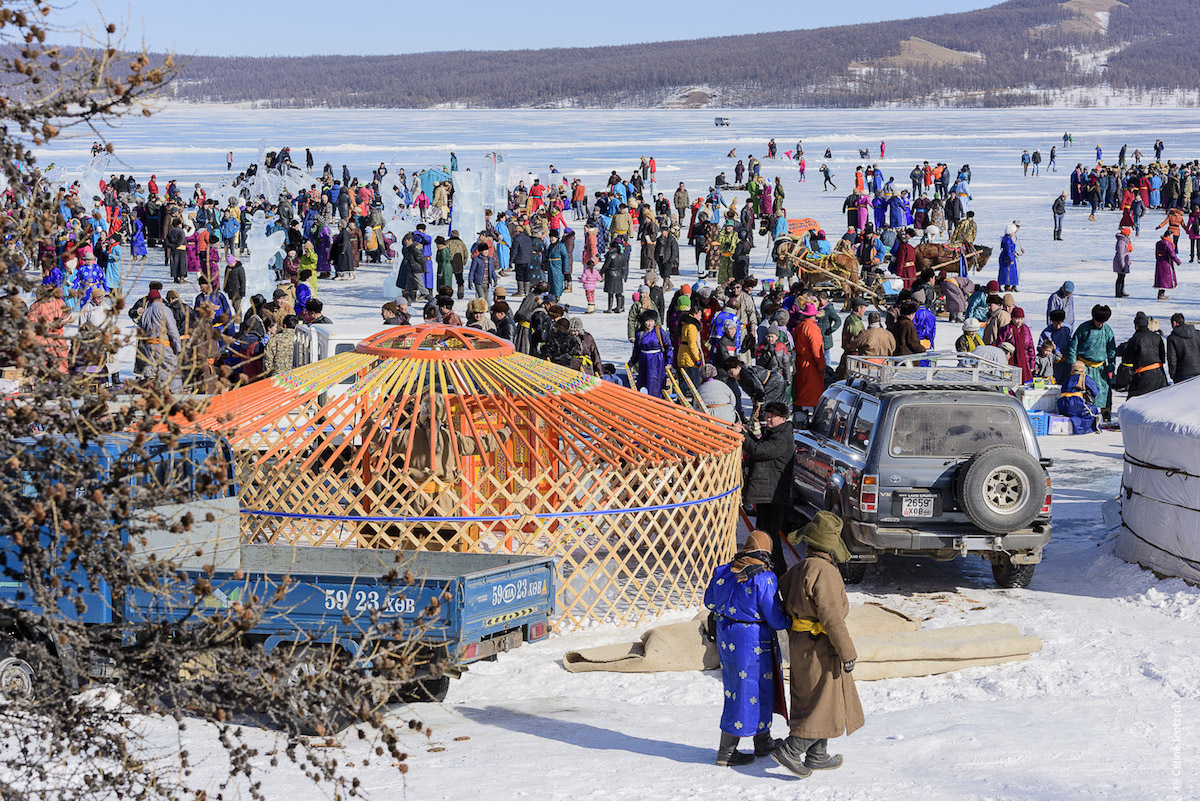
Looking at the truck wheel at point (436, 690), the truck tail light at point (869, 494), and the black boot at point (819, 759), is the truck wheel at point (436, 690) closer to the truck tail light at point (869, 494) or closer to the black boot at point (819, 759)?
the black boot at point (819, 759)

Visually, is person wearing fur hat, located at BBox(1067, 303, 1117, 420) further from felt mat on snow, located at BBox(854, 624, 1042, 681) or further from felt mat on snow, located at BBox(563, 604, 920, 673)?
felt mat on snow, located at BBox(563, 604, 920, 673)

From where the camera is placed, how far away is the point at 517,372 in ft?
34.2

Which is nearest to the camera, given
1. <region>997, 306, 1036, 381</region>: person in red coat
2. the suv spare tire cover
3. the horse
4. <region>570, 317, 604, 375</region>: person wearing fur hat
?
the suv spare tire cover

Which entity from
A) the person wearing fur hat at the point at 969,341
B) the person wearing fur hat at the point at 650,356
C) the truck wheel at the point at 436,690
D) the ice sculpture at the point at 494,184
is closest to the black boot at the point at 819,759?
the truck wheel at the point at 436,690

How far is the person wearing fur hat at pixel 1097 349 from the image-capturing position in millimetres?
15305

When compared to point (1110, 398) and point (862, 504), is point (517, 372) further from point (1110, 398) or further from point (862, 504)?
point (1110, 398)

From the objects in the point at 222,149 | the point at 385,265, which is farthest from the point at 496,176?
the point at 222,149

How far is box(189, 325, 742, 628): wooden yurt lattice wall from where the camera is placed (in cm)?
944

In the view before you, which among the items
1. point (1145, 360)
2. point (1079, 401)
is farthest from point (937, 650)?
point (1079, 401)

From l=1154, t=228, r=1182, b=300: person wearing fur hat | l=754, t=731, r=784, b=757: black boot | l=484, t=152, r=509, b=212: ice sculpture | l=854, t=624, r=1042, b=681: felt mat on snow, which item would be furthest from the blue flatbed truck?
l=484, t=152, r=509, b=212: ice sculpture

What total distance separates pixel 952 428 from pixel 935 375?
673 millimetres

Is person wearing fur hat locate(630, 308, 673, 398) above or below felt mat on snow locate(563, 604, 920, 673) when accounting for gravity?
above

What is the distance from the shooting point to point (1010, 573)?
1016 cm

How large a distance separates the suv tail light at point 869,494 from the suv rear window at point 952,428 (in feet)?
1.02
